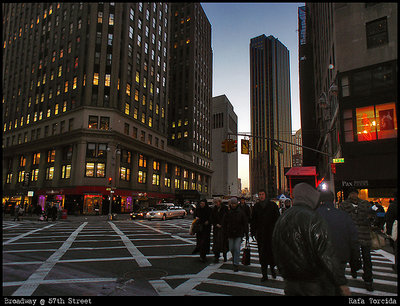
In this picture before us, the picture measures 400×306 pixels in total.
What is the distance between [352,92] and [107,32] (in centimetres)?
4152

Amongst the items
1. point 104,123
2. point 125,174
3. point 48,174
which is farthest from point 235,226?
point 48,174

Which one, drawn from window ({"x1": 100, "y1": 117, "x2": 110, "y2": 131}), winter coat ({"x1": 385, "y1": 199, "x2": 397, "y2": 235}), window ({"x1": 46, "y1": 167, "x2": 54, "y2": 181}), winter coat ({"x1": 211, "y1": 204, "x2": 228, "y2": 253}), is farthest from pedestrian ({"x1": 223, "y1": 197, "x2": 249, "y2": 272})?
window ({"x1": 46, "y1": 167, "x2": 54, "y2": 181})

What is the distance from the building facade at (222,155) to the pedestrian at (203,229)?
407ft

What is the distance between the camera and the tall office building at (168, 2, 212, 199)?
3221 inches

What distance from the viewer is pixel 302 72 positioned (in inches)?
2301

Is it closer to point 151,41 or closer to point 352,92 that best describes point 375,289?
point 352,92

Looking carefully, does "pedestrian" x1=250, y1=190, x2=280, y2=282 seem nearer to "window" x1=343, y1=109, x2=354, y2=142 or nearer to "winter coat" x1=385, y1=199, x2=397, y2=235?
"winter coat" x1=385, y1=199, x2=397, y2=235

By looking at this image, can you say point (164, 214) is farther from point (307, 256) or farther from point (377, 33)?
point (307, 256)

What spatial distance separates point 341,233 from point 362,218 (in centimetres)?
219

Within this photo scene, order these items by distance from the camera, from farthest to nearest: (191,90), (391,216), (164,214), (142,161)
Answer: (191,90) → (142,161) → (164,214) → (391,216)

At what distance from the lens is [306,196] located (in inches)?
115

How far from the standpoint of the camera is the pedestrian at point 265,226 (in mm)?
6422

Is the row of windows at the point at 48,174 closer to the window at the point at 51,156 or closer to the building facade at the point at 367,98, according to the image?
the window at the point at 51,156

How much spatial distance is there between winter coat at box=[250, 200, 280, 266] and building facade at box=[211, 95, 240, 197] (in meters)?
126
